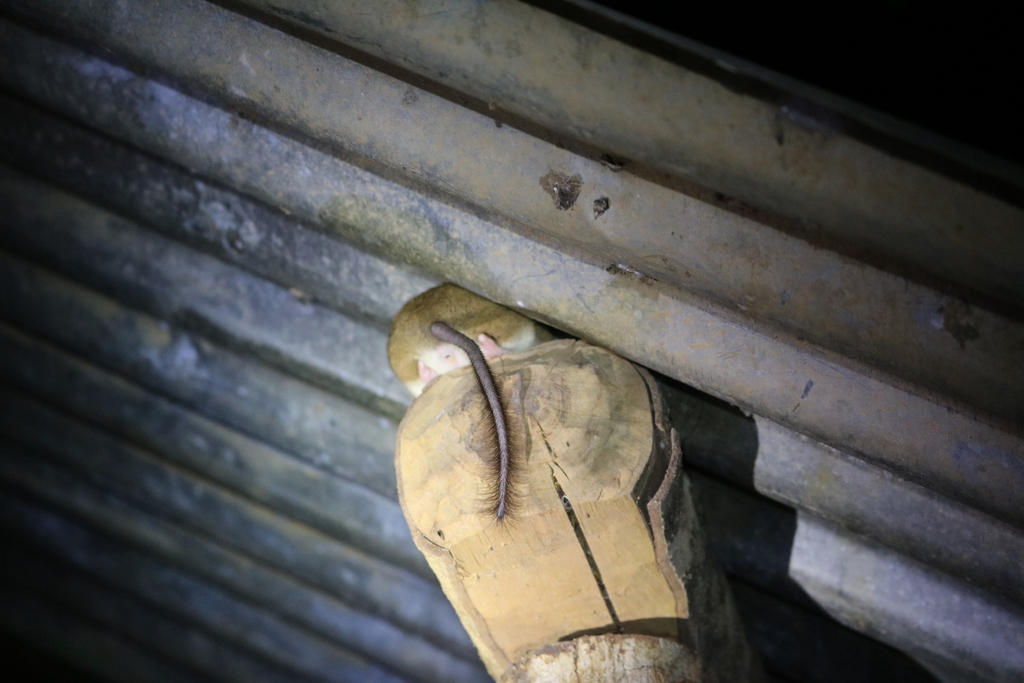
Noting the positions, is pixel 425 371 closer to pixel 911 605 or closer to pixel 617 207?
pixel 617 207

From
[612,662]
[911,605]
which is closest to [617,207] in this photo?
[612,662]

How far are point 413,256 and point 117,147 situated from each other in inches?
60.0

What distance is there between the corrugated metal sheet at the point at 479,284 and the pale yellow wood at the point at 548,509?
397mm

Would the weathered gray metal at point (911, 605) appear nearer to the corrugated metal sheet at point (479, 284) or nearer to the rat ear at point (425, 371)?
the corrugated metal sheet at point (479, 284)

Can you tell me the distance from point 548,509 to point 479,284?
33.9 inches

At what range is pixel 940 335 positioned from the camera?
1.75m

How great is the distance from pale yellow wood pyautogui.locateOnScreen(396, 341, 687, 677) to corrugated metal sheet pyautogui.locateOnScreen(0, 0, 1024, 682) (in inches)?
15.6

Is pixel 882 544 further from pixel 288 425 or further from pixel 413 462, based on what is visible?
pixel 288 425

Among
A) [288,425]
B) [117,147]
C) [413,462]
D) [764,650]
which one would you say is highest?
[117,147]

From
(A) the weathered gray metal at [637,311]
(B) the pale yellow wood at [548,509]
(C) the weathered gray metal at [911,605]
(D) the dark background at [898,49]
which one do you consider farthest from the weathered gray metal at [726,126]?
(D) the dark background at [898,49]

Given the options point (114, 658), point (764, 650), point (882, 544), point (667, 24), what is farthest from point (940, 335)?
point (114, 658)

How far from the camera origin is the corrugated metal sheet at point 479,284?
5.66 ft

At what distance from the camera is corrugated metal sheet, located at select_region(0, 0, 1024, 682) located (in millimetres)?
1725

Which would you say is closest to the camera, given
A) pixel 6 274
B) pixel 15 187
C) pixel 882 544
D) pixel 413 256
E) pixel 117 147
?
pixel 413 256
